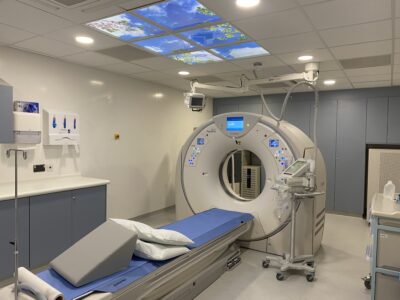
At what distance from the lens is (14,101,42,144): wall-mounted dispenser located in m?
2.19

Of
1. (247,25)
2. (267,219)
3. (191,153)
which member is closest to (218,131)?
(191,153)

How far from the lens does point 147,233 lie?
212cm

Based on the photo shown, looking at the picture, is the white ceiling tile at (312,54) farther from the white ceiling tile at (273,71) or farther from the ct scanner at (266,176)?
the ct scanner at (266,176)

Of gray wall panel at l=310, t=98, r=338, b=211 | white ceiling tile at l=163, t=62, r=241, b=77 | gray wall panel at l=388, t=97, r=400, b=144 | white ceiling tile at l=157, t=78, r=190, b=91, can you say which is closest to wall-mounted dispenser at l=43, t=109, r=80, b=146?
white ceiling tile at l=163, t=62, r=241, b=77

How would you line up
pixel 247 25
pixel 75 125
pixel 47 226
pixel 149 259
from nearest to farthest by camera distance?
pixel 149 259 → pixel 247 25 → pixel 47 226 → pixel 75 125

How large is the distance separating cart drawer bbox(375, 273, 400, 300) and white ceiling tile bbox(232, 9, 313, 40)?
A: 6.73 ft

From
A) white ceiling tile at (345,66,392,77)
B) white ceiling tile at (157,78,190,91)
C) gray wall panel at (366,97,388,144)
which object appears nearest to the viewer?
Result: white ceiling tile at (345,66,392,77)

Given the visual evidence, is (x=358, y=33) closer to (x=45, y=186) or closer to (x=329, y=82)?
(x=329, y=82)

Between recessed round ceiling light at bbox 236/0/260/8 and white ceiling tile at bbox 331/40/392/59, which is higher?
white ceiling tile at bbox 331/40/392/59

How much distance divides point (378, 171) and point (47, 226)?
487 cm

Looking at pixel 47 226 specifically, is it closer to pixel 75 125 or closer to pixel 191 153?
pixel 75 125

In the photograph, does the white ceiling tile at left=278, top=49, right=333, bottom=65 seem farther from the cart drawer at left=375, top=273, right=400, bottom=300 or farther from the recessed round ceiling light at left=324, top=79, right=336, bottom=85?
the cart drawer at left=375, top=273, right=400, bottom=300

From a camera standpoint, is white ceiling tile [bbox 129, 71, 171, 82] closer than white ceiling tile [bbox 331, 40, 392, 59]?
No

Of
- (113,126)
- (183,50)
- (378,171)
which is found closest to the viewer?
(183,50)
